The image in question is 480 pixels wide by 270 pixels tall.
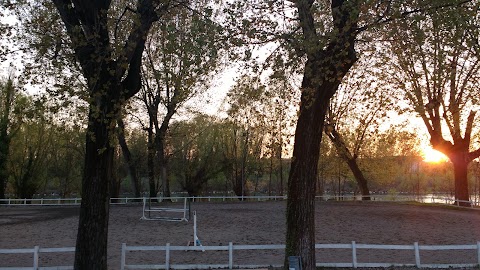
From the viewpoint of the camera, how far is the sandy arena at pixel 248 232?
13891mm

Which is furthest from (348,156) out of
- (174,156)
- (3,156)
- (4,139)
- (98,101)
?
→ (4,139)

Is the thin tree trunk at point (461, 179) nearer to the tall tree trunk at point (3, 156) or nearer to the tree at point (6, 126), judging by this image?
the tree at point (6, 126)

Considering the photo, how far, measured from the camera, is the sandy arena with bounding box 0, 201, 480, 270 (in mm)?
13891

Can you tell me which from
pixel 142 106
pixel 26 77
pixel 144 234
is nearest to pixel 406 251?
pixel 144 234

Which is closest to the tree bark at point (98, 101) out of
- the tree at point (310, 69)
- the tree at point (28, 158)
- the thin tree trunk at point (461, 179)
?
the tree at point (310, 69)

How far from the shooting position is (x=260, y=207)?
2900 centimetres

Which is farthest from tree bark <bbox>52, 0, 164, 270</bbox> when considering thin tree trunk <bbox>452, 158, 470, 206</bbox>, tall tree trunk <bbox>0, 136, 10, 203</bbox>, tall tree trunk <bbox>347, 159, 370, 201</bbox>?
tall tree trunk <bbox>0, 136, 10, 203</bbox>

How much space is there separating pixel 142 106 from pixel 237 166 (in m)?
15.7

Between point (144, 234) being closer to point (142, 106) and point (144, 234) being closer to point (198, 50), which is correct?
point (198, 50)

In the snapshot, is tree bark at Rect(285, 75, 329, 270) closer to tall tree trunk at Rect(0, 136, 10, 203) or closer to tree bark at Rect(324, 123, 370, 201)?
tree bark at Rect(324, 123, 370, 201)

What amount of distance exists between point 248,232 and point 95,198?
11222 millimetres

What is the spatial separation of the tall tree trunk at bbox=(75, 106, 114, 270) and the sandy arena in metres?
3.93

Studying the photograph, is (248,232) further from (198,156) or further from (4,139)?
(4,139)

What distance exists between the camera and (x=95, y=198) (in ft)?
28.8
